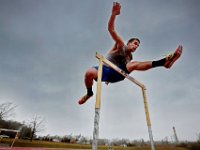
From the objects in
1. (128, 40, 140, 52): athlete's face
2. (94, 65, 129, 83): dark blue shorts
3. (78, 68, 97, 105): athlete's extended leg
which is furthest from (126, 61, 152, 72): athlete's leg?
(78, 68, 97, 105): athlete's extended leg

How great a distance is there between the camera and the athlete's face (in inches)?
151

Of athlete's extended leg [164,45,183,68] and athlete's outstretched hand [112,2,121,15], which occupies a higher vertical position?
athlete's outstretched hand [112,2,121,15]

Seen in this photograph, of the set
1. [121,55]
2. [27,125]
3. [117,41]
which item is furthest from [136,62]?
[27,125]

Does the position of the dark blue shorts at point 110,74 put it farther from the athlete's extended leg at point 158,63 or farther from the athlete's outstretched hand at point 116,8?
the athlete's outstretched hand at point 116,8

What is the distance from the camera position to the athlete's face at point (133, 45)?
3824mm

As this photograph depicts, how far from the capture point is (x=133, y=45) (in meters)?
3.83

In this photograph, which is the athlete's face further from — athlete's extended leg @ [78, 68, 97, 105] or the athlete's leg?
athlete's extended leg @ [78, 68, 97, 105]

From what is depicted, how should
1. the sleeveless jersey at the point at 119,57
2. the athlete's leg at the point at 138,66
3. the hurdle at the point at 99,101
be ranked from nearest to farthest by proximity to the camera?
the hurdle at the point at 99,101
the athlete's leg at the point at 138,66
the sleeveless jersey at the point at 119,57

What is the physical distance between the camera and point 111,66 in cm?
355

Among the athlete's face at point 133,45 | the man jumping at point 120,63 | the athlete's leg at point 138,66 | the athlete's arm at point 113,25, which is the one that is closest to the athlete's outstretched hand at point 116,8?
the athlete's arm at point 113,25

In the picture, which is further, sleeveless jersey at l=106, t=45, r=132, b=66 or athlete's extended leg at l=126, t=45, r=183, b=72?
sleeveless jersey at l=106, t=45, r=132, b=66

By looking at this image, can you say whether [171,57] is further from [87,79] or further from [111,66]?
[87,79]

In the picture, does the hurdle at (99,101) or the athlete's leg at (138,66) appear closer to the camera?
the hurdle at (99,101)

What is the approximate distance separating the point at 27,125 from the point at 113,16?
44483 millimetres
